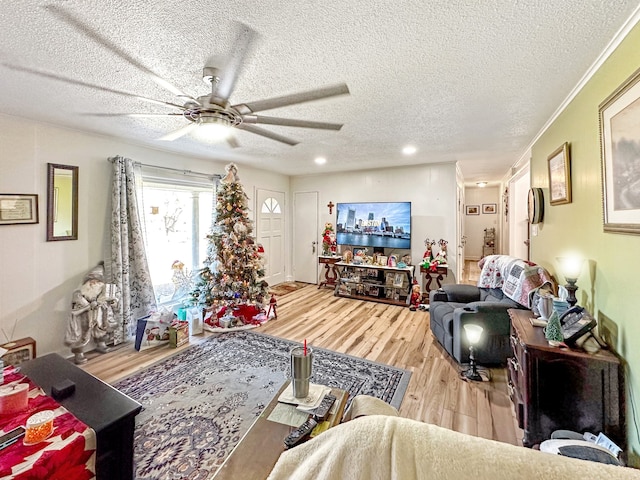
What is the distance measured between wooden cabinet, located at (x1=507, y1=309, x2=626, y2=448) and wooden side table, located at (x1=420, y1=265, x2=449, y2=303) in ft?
9.43

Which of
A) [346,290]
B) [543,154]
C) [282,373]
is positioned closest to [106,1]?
[282,373]

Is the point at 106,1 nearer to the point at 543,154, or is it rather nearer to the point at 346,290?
the point at 543,154

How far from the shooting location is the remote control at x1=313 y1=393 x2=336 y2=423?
1.14 meters

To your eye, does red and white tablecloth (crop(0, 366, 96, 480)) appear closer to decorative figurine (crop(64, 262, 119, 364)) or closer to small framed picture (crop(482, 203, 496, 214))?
decorative figurine (crop(64, 262, 119, 364))

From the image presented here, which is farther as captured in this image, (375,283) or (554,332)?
(375,283)

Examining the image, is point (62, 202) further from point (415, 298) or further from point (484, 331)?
point (415, 298)

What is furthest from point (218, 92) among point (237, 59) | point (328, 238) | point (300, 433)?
point (328, 238)

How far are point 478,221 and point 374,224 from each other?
509 centimetres

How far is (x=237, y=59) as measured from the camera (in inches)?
67.4

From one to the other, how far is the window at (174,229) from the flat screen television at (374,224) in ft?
8.03

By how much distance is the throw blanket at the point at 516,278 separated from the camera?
2.55 m

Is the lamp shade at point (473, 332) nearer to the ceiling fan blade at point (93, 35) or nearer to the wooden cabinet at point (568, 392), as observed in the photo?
the wooden cabinet at point (568, 392)

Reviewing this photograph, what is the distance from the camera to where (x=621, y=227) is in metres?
1.51

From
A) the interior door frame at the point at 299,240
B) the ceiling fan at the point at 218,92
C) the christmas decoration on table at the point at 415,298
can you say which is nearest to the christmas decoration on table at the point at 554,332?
the ceiling fan at the point at 218,92
